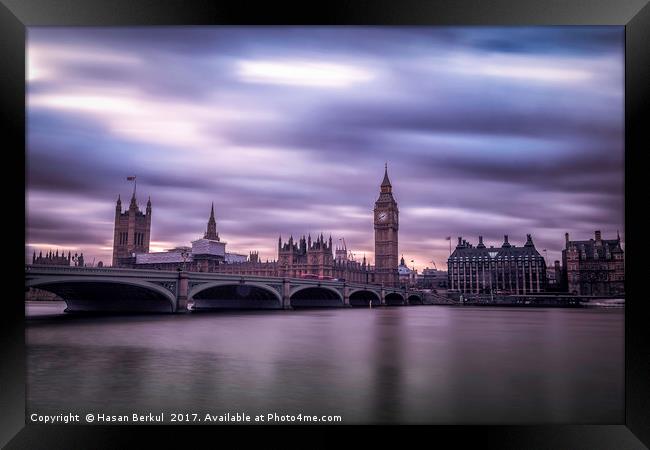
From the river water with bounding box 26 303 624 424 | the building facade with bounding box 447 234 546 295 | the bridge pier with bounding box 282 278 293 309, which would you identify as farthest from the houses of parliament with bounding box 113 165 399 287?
the river water with bounding box 26 303 624 424

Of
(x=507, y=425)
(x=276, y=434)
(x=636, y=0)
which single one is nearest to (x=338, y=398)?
(x=276, y=434)

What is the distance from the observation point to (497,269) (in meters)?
69.1

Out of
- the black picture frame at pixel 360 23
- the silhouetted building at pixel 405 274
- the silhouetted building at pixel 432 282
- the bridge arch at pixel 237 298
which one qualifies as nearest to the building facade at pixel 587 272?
the bridge arch at pixel 237 298

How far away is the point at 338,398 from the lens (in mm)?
6867

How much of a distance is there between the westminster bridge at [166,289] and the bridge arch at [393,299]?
11520mm

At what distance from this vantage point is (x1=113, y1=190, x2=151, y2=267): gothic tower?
5962 centimetres

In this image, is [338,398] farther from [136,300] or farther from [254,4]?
[136,300]

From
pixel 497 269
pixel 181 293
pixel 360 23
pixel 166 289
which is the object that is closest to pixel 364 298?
pixel 497 269

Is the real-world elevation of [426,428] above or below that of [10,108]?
below

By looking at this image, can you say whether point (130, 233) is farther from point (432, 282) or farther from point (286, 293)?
point (432, 282)

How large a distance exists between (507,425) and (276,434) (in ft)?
7.32

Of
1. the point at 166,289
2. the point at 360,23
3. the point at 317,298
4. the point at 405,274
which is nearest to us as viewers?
the point at 360,23

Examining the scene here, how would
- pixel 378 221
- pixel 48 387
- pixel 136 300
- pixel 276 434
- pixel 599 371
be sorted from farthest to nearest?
pixel 378 221, pixel 136 300, pixel 599 371, pixel 48 387, pixel 276 434

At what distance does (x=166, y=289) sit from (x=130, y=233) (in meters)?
36.7
